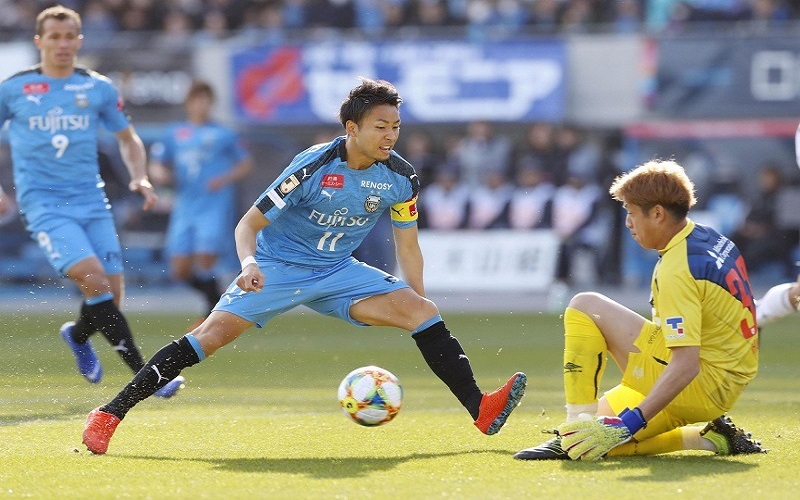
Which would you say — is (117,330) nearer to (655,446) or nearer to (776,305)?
(655,446)

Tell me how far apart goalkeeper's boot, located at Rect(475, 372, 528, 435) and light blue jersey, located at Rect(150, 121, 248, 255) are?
23.4ft

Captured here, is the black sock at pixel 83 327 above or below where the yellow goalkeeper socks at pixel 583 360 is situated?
below

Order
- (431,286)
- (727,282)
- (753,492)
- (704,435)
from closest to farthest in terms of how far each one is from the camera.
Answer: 1. (753,492)
2. (727,282)
3. (704,435)
4. (431,286)

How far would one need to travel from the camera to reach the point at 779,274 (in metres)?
17.9

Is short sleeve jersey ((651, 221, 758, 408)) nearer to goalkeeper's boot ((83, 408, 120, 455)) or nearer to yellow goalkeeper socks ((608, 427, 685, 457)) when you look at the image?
yellow goalkeeper socks ((608, 427, 685, 457))

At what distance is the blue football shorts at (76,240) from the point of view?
8555 mm

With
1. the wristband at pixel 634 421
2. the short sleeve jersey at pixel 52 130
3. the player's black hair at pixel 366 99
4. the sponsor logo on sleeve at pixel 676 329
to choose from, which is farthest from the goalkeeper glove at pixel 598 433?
the short sleeve jersey at pixel 52 130

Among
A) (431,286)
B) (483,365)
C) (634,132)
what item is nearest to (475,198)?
(431,286)

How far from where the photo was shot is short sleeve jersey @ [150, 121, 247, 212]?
13531 millimetres

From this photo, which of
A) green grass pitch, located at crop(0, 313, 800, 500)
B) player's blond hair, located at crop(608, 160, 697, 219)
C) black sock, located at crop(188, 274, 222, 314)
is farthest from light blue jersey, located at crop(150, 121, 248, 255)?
player's blond hair, located at crop(608, 160, 697, 219)

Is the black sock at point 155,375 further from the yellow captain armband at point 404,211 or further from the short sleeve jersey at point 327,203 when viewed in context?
the yellow captain armband at point 404,211

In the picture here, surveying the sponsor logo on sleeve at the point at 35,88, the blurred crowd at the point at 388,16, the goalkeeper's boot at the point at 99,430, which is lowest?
the goalkeeper's boot at the point at 99,430

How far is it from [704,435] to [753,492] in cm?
104

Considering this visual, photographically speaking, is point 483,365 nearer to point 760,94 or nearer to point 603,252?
point 603,252
